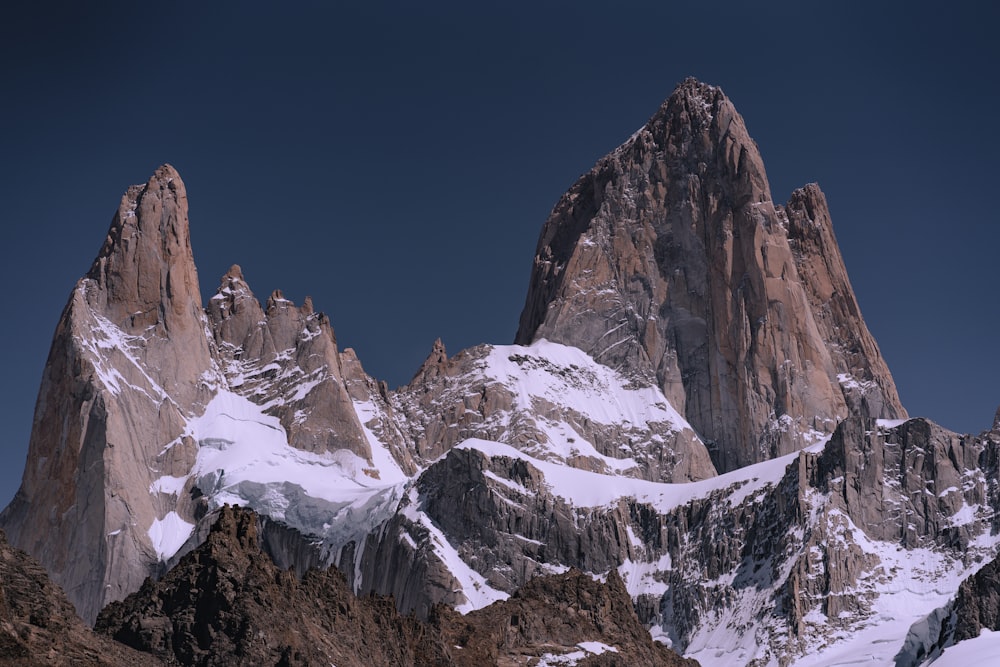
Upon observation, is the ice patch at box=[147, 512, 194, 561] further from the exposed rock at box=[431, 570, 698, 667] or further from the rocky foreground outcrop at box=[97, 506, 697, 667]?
the rocky foreground outcrop at box=[97, 506, 697, 667]

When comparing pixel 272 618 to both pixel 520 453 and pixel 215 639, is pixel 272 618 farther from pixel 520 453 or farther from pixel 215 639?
pixel 520 453

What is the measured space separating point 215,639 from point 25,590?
12.8 m

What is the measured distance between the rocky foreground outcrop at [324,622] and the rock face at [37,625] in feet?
24.7

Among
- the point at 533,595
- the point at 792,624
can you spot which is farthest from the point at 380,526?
the point at 533,595

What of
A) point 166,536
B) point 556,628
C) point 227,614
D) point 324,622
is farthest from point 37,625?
point 166,536

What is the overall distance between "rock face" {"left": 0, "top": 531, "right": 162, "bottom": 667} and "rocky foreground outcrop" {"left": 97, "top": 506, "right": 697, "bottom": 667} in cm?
753

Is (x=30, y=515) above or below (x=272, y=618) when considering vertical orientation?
above

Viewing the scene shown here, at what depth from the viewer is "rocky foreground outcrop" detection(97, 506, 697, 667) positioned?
272 ft

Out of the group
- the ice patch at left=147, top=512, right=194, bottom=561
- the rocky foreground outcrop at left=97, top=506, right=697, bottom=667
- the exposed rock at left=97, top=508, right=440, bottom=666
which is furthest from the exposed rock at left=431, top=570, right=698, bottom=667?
the ice patch at left=147, top=512, right=194, bottom=561

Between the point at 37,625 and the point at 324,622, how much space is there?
27825 millimetres

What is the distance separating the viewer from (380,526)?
624ft

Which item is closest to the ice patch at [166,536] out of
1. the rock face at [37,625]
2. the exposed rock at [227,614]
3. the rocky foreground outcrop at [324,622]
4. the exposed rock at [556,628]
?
the exposed rock at [556,628]

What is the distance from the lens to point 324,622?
97.1 metres

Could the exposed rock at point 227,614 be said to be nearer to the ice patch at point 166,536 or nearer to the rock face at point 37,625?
the rock face at point 37,625
